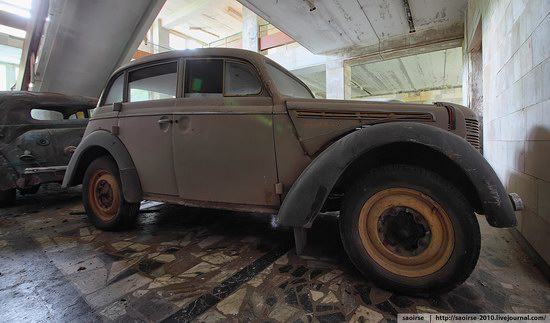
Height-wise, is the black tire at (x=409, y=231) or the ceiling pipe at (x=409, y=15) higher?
the ceiling pipe at (x=409, y=15)

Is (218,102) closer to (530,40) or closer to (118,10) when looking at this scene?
(530,40)

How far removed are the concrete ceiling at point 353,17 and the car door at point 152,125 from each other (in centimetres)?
350

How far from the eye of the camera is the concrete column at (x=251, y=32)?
1040 centimetres

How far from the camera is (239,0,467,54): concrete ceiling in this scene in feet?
17.4

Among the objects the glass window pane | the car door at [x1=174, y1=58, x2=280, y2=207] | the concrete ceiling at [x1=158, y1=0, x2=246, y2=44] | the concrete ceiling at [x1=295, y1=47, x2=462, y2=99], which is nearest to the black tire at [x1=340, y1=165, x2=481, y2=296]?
the car door at [x1=174, y1=58, x2=280, y2=207]

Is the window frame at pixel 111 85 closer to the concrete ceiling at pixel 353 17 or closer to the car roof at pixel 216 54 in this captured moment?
the car roof at pixel 216 54

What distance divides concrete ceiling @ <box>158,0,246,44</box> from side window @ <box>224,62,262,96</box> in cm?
1280

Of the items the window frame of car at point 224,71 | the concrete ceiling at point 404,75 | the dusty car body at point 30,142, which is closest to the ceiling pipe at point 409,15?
the concrete ceiling at point 404,75

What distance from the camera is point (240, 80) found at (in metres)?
2.27

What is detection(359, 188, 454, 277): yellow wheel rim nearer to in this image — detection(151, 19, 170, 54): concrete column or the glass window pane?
the glass window pane

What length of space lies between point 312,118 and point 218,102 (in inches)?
32.6

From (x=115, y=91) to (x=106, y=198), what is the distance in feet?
3.95

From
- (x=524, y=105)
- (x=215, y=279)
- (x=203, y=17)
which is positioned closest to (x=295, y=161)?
(x=215, y=279)

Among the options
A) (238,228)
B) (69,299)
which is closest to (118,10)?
(238,228)
